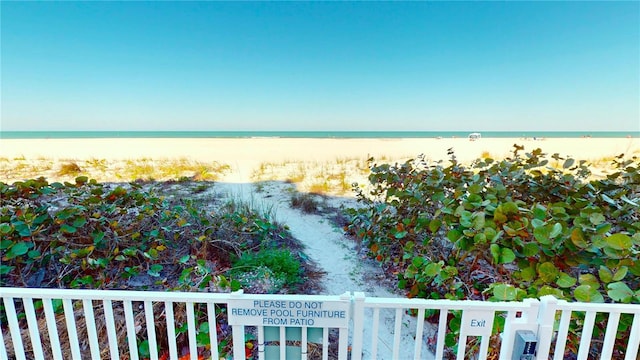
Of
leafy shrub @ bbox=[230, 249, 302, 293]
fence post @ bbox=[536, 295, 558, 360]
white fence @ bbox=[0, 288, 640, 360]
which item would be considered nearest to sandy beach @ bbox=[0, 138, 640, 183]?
leafy shrub @ bbox=[230, 249, 302, 293]

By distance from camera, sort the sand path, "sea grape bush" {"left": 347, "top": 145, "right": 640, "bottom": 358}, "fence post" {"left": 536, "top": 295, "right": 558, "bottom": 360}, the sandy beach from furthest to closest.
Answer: the sandy beach
the sand path
"sea grape bush" {"left": 347, "top": 145, "right": 640, "bottom": 358}
"fence post" {"left": 536, "top": 295, "right": 558, "bottom": 360}

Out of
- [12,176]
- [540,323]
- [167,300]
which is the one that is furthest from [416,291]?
[12,176]

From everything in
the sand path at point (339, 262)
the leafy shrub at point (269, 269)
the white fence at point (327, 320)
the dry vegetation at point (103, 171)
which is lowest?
the sand path at point (339, 262)

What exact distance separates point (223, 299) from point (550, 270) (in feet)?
5.39

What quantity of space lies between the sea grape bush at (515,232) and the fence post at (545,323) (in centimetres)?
15

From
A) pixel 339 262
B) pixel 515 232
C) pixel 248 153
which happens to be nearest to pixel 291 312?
pixel 515 232

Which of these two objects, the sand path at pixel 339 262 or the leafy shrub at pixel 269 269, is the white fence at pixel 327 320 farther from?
the leafy shrub at pixel 269 269

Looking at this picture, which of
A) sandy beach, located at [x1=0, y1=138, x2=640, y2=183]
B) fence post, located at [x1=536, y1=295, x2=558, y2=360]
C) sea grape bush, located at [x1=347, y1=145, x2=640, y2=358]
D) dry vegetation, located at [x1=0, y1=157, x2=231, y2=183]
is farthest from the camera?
sandy beach, located at [x1=0, y1=138, x2=640, y2=183]

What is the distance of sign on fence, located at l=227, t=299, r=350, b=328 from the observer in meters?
1.16

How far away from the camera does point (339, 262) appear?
124 inches

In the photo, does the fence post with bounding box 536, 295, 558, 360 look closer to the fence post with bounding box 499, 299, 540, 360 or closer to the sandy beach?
the fence post with bounding box 499, 299, 540, 360

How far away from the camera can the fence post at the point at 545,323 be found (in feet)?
3.67

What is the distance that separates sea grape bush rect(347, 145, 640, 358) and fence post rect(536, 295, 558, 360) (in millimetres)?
148

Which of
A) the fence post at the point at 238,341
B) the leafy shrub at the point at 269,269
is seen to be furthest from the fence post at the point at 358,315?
the leafy shrub at the point at 269,269
